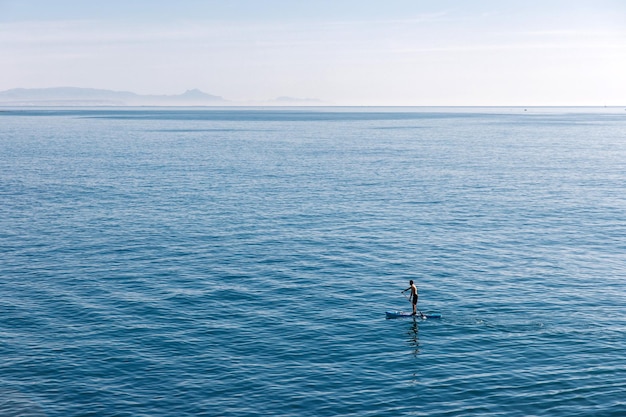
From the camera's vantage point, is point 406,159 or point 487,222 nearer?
point 487,222

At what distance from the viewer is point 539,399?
40125 mm

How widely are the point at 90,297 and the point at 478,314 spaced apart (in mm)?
34199

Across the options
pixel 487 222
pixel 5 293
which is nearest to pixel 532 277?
pixel 487 222

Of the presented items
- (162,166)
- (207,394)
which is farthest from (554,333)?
(162,166)

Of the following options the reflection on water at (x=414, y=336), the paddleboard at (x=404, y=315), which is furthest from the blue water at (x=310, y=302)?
the paddleboard at (x=404, y=315)

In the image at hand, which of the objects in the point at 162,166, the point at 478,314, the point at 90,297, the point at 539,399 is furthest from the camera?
the point at 162,166

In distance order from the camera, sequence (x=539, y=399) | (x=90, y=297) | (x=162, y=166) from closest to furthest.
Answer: (x=539, y=399) < (x=90, y=297) < (x=162, y=166)

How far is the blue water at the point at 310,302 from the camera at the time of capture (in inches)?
1620

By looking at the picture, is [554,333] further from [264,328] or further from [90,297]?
[90,297]

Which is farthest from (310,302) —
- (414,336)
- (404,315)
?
(414,336)

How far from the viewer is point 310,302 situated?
190 feet

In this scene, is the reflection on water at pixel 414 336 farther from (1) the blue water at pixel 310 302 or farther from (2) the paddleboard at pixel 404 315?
(2) the paddleboard at pixel 404 315

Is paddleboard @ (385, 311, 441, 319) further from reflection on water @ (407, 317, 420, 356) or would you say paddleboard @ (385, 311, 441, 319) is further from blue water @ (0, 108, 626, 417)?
blue water @ (0, 108, 626, 417)

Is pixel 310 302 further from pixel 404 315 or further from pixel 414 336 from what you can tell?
pixel 414 336
